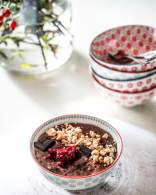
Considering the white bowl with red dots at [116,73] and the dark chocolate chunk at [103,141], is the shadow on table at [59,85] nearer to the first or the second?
the white bowl with red dots at [116,73]

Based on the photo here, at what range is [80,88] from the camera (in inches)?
47.8

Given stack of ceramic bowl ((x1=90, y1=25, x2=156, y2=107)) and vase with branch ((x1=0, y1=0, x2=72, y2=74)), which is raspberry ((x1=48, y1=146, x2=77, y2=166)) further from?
vase with branch ((x1=0, y1=0, x2=72, y2=74))

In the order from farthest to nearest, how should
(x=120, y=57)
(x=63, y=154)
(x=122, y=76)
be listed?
(x=120, y=57) < (x=122, y=76) < (x=63, y=154)

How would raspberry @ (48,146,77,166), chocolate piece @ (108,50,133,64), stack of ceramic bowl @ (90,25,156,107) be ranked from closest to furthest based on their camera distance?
1. raspberry @ (48,146,77,166)
2. stack of ceramic bowl @ (90,25,156,107)
3. chocolate piece @ (108,50,133,64)

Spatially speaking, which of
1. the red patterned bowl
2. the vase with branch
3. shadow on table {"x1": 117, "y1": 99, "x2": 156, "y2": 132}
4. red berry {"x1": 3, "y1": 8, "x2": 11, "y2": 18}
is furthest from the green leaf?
shadow on table {"x1": 117, "y1": 99, "x2": 156, "y2": 132}

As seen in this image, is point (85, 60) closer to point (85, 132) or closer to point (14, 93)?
point (14, 93)

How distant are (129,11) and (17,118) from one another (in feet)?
1.91

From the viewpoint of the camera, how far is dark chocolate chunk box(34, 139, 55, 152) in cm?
91

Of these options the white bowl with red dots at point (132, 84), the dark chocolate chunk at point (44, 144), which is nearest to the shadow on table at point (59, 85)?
the white bowl with red dots at point (132, 84)

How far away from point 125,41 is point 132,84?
21 centimetres

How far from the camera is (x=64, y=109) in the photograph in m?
1.14

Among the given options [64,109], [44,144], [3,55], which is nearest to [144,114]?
[64,109]

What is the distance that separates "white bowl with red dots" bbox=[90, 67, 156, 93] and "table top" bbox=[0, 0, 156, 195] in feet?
0.23

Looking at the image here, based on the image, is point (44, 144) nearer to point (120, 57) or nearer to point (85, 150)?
point (85, 150)
